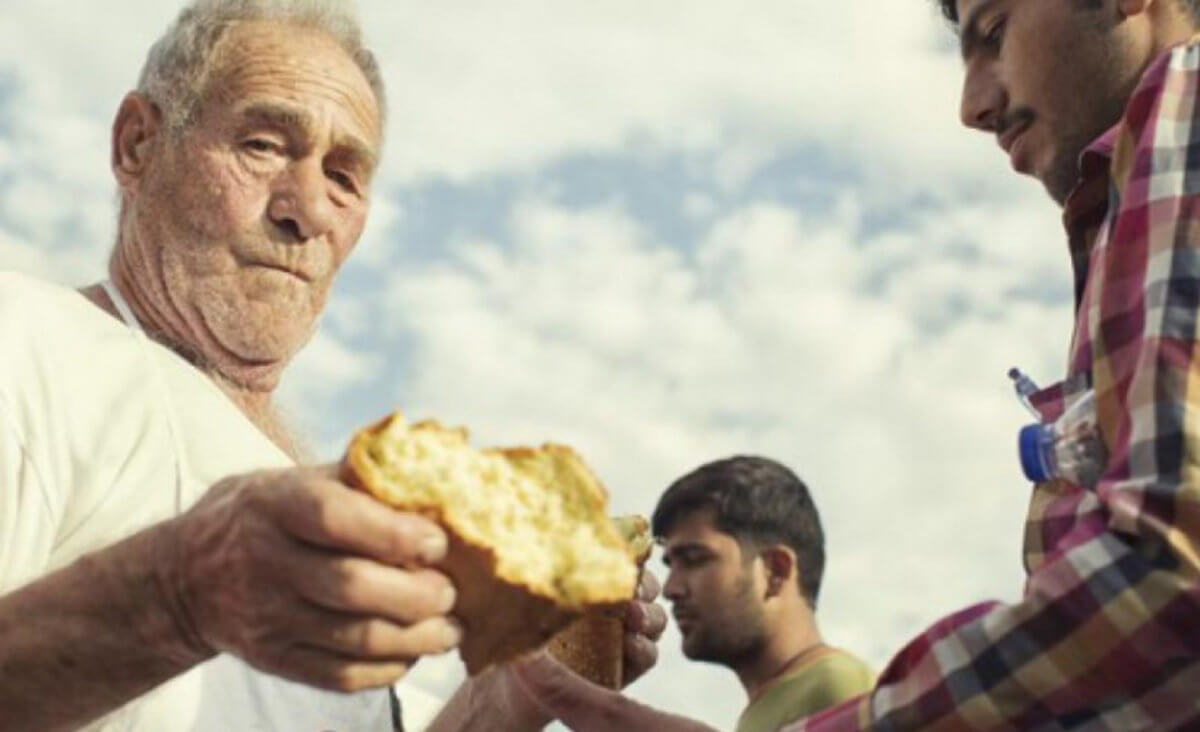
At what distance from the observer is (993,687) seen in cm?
247

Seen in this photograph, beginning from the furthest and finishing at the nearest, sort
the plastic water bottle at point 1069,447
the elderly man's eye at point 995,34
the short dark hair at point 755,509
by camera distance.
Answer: the short dark hair at point 755,509, the elderly man's eye at point 995,34, the plastic water bottle at point 1069,447

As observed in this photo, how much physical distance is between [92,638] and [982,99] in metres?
1.98

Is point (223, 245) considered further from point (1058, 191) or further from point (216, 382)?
point (1058, 191)

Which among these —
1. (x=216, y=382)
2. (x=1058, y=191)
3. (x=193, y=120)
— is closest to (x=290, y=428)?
(x=216, y=382)

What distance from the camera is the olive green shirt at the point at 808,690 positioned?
622 centimetres

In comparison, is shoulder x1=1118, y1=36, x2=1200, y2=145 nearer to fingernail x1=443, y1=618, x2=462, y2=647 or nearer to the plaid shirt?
the plaid shirt

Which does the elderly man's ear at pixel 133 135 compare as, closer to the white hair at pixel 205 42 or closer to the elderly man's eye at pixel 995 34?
the white hair at pixel 205 42

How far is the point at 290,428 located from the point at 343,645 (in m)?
2.59

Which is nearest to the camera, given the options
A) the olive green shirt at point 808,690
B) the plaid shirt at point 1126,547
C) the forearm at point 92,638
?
the forearm at point 92,638

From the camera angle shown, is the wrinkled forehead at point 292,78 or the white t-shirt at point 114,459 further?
the wrinkled forehead at point 292,78

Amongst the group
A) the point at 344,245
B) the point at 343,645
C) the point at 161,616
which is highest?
the point at 344,245

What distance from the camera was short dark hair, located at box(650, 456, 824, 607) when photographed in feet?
23.2

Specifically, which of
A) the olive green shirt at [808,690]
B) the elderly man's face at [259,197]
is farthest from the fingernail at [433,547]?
the olive green shirt at [808,690]

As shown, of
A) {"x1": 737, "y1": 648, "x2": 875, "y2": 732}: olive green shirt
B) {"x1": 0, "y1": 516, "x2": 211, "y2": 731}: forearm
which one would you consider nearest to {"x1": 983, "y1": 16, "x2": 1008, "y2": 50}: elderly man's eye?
{"x1": 0, "y1": 516, "x2": 211, "y2": 731}: forearm
